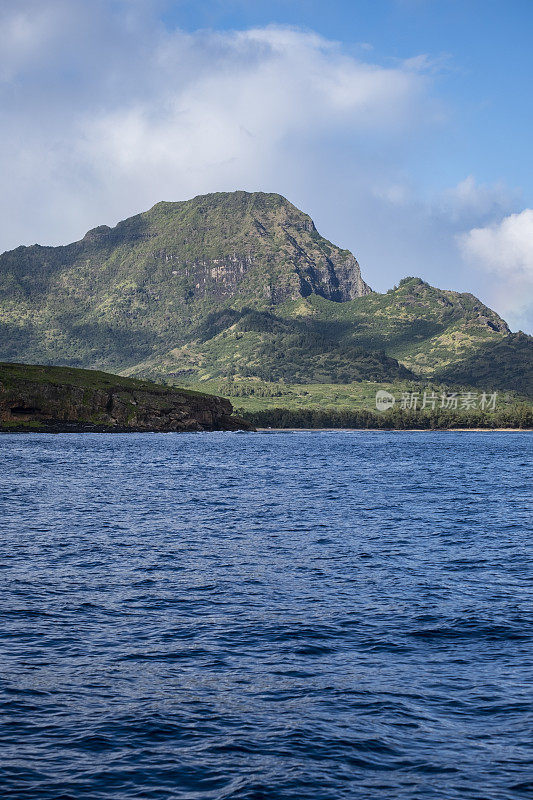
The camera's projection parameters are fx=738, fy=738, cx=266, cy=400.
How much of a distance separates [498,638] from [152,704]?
16.5m

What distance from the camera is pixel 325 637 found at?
33.0 meters

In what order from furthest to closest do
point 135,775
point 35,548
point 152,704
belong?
point 35,548 < point 152,704 < point 135,775

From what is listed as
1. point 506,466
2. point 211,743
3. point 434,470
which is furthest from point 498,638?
point 506,466

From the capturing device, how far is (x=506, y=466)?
168 metres

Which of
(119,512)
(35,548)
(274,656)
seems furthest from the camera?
(119,512)

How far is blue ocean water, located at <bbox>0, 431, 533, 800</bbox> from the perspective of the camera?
20562mm

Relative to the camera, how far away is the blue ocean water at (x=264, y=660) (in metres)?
20.6

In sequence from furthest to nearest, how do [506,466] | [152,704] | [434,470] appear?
1. [506,466]
2. [434,470]
3. [152,704]

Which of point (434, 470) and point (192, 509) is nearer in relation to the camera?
point (192, 509)

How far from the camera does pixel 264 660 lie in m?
29.9

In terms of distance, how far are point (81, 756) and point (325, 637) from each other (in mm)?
14142

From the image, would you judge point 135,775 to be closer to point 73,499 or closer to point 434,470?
point 73,499

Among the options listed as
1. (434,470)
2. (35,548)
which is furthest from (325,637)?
(434,470)

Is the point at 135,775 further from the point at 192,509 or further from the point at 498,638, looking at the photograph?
the point at 192,509
